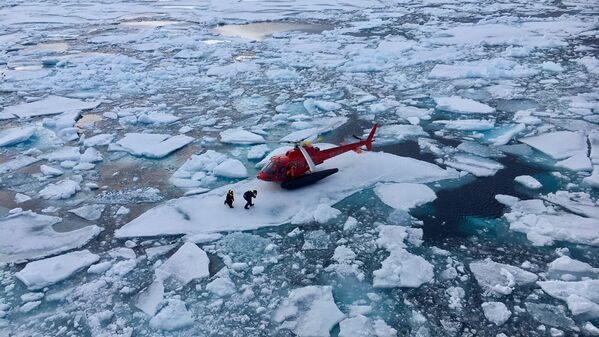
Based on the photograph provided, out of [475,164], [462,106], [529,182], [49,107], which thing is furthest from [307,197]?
[49,107]

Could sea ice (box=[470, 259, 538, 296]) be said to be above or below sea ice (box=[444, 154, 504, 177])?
below

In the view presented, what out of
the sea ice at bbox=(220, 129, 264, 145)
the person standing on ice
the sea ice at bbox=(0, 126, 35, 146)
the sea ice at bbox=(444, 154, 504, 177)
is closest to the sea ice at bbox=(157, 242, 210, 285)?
the person standing on ice

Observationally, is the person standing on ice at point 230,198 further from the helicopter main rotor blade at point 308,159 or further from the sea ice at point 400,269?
the sea ice at point 400,269

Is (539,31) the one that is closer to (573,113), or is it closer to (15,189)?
(573,113)

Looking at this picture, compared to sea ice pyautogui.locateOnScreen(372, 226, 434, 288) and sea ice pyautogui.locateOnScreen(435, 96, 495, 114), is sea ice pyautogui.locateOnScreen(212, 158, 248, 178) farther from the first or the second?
sea ice pyautogui.locateOnScreen(435, 96, 495, 114)

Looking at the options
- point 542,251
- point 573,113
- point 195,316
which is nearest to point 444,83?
point 573,113

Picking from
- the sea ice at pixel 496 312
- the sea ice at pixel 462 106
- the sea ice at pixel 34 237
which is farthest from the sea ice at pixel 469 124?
the sea ice at pixel 34 237
